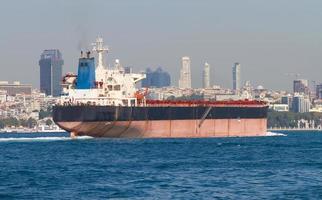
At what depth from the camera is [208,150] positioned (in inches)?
3413

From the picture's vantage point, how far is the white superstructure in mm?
115500

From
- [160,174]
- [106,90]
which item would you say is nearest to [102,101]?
[106,90]

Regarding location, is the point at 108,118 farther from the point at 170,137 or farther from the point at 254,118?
the point at 254,118

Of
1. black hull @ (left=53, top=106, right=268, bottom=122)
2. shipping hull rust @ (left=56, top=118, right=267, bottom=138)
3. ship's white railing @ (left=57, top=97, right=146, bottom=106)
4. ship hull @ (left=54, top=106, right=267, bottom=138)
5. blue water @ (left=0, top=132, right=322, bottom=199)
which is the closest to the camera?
blue water @ (left=0, top=132, right=322, bottom=199)

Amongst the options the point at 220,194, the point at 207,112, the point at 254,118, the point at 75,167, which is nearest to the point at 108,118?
the point at 207,112

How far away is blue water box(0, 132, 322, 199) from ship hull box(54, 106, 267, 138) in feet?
79.0

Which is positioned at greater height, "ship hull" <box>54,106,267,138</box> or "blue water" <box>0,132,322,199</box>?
"ship hull" <box>54,106,267,138</box>

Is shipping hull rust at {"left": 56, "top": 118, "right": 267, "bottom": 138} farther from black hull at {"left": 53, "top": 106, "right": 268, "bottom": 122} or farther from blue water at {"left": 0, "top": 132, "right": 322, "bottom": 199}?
blue water at {"left": 0, "top": 132, "right": 322, "bottom": 199}

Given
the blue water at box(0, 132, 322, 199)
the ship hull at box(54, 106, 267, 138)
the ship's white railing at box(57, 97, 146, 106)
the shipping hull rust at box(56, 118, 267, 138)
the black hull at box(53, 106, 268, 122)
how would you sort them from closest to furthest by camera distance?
the blue water at box(0, 132, 322, 199), the black hull at box(53, 106, 268, 122), the ship hull at box(54, 106, 267, 138), the shipping hull rust at box(56, 118, 267, 138), the ship's white railing at box(57, 97, 146, 106)

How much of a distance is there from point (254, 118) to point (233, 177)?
73.8 meters

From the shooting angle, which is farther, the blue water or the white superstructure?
the white superstructure

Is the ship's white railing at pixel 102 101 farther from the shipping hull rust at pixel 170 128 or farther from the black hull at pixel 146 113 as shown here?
the shipping hull rust at pixel 170 128

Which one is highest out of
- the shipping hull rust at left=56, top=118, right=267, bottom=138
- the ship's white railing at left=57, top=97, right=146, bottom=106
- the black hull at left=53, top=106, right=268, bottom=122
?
the ship's white railing at left=57, top=97, right=146, bottom=106

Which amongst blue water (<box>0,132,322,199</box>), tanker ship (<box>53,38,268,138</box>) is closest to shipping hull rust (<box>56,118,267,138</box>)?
tanker ship (<box>53,38,268,138</box>)
